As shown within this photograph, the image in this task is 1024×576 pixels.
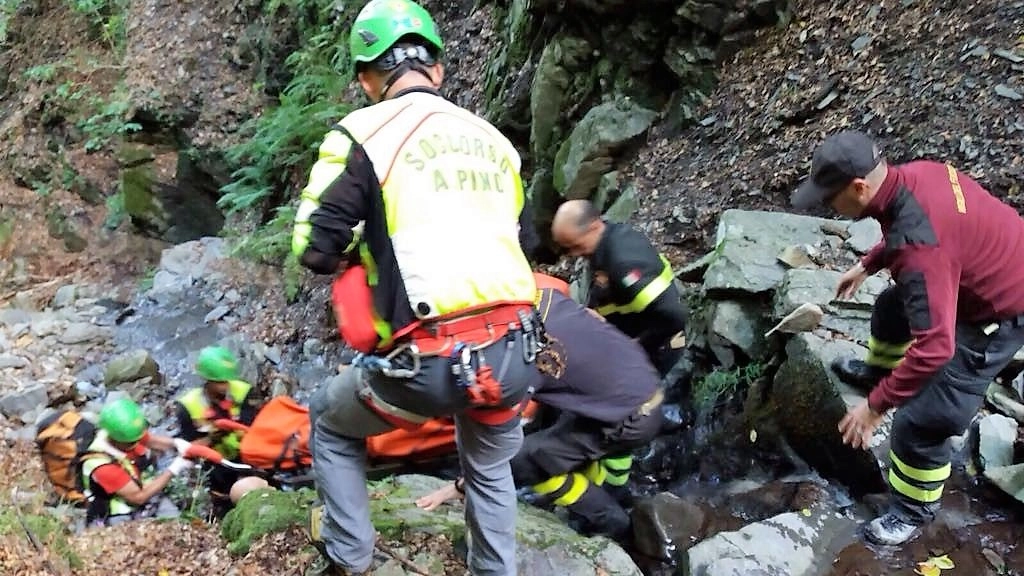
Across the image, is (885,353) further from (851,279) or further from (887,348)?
(851,279)

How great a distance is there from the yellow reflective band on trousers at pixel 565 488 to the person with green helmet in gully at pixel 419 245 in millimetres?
1145

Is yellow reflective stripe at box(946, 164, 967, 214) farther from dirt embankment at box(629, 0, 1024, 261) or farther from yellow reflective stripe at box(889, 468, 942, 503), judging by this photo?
dirt embankment at box(629, 0, 1024, 261)

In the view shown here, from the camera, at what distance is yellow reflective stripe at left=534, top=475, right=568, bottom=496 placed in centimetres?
385

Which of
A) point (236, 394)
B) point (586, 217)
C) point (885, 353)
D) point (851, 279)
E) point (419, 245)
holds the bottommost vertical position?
point (236, 394)

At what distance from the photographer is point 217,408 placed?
5.20 m

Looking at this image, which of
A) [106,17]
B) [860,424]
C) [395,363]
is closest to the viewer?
A: [395,363]

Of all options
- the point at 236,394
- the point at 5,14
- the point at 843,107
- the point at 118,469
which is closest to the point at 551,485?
the point at 236,394

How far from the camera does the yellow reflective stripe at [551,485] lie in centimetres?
385

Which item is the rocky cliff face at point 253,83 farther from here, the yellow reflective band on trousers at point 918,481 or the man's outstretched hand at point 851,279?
A: the yellow reflective band on trousers at point 918,481

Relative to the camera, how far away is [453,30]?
11.2 m

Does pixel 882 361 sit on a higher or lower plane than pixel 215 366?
higher

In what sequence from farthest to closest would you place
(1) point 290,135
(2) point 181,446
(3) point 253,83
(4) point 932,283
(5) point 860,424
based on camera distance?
(3) point 253,83, (1) point 290,135, (2) point 181,446, (5) point 860,424, (4) point 932,283

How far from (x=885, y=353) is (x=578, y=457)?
5.55 ft

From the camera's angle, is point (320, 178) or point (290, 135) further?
point (290, 135)
